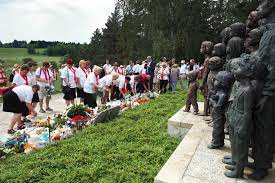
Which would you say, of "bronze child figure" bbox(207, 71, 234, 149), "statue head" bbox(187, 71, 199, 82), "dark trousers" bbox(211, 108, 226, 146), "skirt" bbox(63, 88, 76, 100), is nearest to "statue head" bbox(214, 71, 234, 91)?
"bronze child figure" bbox(207, 71, 234, 149)

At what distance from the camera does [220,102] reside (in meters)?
4.68

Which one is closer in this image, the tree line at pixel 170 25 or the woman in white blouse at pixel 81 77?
the woman in white blouse at pixel 81 77

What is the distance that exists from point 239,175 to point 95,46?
33205 mm

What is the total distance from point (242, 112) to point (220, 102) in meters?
1.23

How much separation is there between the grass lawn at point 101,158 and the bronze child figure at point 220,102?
1.06 meters

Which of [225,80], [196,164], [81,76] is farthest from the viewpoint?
[81,76]

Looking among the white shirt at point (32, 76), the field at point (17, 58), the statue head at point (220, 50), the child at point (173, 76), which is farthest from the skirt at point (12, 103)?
the field at point (17, 58)

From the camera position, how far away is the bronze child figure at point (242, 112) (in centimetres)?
335

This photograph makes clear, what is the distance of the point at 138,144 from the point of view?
6.17 m

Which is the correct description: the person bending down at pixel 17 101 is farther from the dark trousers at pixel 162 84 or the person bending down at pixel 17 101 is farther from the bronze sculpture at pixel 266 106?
the dark trousers at pixel 162 84

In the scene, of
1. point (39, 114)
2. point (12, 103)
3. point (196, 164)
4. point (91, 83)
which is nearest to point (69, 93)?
point (39, 114)

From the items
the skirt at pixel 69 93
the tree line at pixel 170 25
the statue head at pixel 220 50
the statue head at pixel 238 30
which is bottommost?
the skirt at pixel 69 93

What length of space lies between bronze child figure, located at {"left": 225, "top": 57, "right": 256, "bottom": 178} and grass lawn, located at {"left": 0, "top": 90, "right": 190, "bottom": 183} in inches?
61.2

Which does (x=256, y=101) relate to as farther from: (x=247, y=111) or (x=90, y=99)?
(x=90, y=99)
